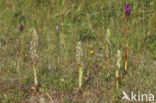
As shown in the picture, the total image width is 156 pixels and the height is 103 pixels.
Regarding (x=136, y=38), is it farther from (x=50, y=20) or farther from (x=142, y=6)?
(x=50, y=20)

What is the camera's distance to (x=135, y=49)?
12.1 ft

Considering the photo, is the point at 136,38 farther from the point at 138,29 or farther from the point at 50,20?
the point at 50,20

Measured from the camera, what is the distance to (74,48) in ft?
12.1

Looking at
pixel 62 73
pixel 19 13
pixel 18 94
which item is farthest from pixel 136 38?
pixel 19 13

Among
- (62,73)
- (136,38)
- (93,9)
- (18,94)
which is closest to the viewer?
(18,94)

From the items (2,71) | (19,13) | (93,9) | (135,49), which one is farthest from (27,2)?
(135,49)

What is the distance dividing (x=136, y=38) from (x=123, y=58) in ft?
1.96

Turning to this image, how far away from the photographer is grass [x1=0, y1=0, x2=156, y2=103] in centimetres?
293

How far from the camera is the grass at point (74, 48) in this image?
293 centimetres

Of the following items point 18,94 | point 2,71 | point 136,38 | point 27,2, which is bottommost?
point 18,94

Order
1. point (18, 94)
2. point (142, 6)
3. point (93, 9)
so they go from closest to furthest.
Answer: point (18, 94) → point (142, 6) → point (93, 9)

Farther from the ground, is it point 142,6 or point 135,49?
point 142,6

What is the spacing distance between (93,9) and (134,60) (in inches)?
49.6

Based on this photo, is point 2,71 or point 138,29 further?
point 138,29
